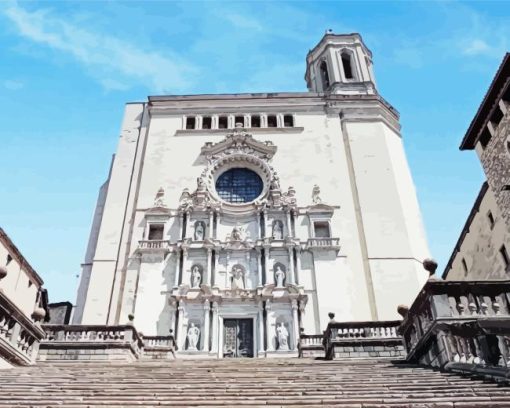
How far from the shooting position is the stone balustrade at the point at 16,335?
9.83 m

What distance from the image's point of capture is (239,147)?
2966cm

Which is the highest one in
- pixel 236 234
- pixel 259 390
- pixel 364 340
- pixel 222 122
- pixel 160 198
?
pixel 222 122

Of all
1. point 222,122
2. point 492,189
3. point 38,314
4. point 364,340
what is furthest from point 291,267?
point 38,314

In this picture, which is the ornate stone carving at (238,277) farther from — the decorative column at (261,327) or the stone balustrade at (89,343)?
the stone balustrade at (89,343)

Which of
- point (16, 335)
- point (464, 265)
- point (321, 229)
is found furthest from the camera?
point (321, 229)

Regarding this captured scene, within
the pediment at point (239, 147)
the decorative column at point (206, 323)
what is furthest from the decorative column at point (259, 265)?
the pediment at point (239, 147)

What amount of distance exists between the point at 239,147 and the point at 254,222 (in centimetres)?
570

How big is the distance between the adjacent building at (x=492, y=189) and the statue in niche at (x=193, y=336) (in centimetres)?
1365

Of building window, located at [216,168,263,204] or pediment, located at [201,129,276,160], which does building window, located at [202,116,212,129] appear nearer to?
pediment, located at [201,129,276,160]

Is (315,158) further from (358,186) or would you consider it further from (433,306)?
(433,306)

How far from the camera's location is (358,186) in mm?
28328

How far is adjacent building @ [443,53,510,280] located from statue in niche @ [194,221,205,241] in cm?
1389

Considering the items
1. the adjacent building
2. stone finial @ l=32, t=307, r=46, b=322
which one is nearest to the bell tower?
the adjacent building

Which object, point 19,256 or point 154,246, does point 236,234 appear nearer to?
point 154,246
